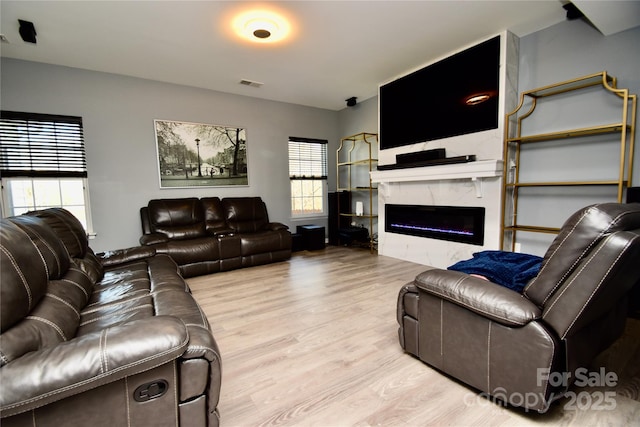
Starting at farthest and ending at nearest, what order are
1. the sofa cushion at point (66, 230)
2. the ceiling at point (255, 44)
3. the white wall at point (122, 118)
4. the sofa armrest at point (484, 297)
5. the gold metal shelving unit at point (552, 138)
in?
the white wall at point (122, 118) → the ceiling at point (255, 44) → the gold metal shelving unit at point (552, 138) → the sofa cushion at point (66, 230) → the sofa armrest at point (484, 297)

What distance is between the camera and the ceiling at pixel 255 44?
8.24 ft

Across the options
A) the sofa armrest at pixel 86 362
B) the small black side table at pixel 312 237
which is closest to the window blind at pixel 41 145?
the small black side table at pixel 312 237

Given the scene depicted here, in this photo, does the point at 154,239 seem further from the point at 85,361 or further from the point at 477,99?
the point at 477,99

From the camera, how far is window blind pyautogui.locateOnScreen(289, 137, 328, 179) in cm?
548

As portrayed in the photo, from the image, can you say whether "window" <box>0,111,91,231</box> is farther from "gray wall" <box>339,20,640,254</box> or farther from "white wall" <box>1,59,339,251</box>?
"gray wall" <box>339,20,640,254</box>

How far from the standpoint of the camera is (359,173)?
18.3 feet

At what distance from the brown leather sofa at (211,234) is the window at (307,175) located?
1075mm

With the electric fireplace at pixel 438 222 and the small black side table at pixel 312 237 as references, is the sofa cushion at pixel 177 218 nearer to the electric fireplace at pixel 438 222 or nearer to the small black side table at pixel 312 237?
the small black side table at pixel 312 237

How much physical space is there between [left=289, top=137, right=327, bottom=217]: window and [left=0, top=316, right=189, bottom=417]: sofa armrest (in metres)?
4.57

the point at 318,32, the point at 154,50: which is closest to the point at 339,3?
the point at 318,32

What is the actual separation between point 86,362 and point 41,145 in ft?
13.0

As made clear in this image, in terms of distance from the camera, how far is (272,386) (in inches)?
63.6

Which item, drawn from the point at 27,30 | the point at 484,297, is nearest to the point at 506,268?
the point at 484,297

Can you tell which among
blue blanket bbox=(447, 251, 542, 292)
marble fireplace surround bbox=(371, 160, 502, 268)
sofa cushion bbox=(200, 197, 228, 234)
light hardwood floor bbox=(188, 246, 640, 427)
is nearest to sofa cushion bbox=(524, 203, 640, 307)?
blue blanket bbox=(447, 251, 542, 292)
